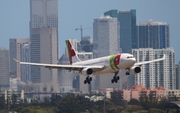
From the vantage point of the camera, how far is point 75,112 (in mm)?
161500

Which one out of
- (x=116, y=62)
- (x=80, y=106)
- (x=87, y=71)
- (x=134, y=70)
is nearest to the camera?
(x=116, y=62)

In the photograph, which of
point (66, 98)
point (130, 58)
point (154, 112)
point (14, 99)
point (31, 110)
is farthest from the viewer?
point (14, 99)

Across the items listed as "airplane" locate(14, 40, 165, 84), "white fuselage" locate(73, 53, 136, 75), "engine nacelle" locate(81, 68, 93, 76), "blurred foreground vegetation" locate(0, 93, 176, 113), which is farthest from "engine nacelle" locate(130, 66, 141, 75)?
"blurred foreground vegetation" locate(0, 93, 176, 113)

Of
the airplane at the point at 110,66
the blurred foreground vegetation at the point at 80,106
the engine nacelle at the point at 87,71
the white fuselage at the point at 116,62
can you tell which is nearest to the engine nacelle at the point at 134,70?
the airplane at the point at 110,66

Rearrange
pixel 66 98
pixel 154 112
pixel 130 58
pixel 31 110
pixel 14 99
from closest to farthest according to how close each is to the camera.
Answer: pixel 130 58 → pixel 154 112 → pixel 31 110 → pixel 66 98 → pixel 14 99

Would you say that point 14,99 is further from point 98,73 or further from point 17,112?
point 98,73

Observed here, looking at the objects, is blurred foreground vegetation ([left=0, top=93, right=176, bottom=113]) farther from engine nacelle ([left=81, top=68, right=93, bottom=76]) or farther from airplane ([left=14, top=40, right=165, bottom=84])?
engine nacelle ([left=81, top=68, right=93, bottom=76])

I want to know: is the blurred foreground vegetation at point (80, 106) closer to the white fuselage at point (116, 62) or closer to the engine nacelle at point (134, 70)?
the white fuselage at point (116, 62)

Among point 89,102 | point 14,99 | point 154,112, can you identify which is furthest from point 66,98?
point 154,112

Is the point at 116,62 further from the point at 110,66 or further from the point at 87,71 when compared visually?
the point at 87,71

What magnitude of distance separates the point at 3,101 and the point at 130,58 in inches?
2956

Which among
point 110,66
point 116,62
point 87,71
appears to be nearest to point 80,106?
point 87,71

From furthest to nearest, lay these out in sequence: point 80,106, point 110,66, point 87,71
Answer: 1. point 80,106
2. point 87,71
3. point 110,66

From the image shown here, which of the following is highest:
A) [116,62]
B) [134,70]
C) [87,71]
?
[116,62]
